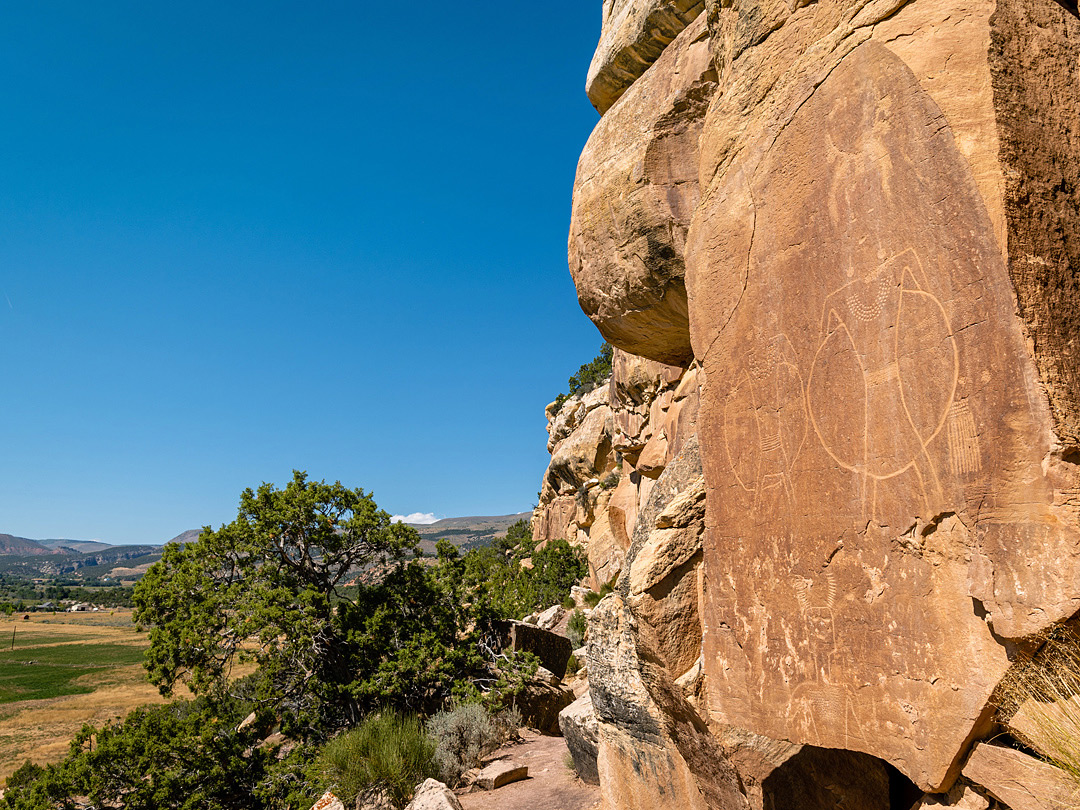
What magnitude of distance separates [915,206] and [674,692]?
330 centimetres

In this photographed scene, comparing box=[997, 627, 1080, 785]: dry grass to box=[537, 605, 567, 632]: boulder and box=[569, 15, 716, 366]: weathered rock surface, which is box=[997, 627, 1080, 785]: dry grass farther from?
box=[537, 605, 567, 632]: boulder

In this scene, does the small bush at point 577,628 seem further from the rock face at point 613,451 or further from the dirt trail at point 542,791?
the dirt trail at point 542,791

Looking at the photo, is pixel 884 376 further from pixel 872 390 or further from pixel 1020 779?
pixel 1020 779

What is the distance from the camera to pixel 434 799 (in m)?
7.16

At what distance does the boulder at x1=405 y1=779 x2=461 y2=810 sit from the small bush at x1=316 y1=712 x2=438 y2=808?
1.24m

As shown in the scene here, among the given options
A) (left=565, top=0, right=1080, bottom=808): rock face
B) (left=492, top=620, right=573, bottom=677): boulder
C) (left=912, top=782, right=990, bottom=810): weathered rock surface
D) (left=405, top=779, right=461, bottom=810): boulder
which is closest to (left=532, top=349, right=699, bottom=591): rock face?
(left=565, top=0, right=1080, bottom=808): rock face

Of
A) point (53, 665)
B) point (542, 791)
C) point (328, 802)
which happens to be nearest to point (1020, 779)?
point (542, 791)

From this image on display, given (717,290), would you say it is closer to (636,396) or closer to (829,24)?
(829,24)

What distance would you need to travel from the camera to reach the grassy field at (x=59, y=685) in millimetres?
27908

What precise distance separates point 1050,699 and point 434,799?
649 centimetres

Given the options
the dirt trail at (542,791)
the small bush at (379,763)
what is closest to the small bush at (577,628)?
the dirt trail at (542,791)

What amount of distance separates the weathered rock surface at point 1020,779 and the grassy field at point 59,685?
14.1 metres

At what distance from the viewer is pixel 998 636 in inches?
102

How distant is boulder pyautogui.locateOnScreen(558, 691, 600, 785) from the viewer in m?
7.88
